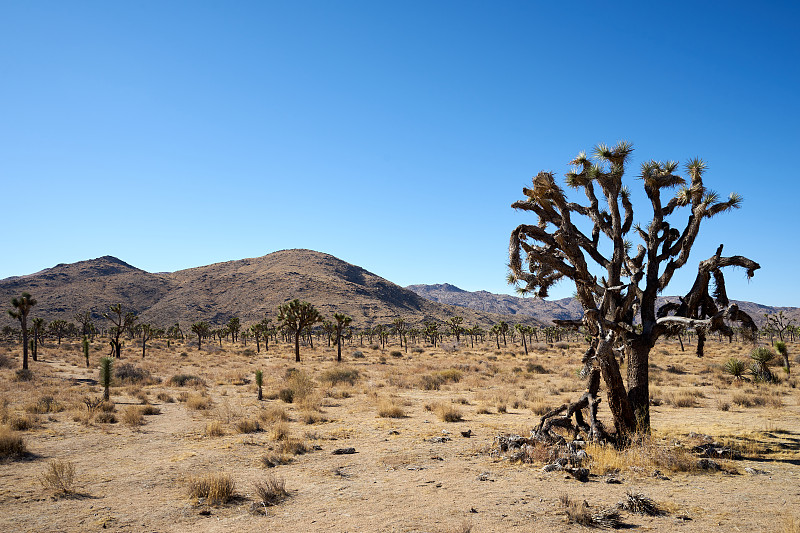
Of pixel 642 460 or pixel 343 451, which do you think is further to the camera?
pixel 343 451

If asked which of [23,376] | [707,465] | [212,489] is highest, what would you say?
[212,489]

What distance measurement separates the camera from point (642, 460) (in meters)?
8.95

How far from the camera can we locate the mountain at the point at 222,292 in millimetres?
119750

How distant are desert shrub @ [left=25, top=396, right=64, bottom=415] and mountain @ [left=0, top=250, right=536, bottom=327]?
320ft

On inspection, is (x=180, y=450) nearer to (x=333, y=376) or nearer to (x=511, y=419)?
(x=511, y=419)

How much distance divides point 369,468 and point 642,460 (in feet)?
19.5

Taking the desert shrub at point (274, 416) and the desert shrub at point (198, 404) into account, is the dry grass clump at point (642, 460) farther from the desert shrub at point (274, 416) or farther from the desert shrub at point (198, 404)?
the desert shrub at point (198, 404)

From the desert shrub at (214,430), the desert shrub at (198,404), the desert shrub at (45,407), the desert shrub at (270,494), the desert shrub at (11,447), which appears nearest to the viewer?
the desert shrub at (270,494)

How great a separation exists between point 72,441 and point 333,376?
1626 cm

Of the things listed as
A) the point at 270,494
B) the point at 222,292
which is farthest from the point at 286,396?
the point at 222,292

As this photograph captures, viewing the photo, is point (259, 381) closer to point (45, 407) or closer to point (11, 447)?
point (45, 407)

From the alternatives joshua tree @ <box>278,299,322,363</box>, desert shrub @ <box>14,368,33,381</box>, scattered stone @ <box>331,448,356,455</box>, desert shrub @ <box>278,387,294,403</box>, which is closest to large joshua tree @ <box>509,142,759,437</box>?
scattered stone @ <box>331,448,356,455</box>

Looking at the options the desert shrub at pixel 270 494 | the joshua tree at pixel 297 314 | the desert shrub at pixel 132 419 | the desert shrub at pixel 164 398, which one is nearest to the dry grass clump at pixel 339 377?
the desert shrub at pixel 164 398

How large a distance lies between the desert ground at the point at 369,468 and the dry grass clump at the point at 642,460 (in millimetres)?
33
